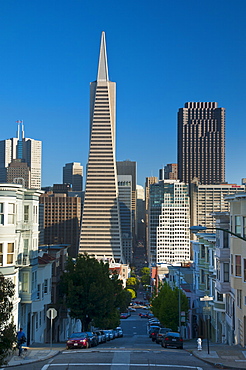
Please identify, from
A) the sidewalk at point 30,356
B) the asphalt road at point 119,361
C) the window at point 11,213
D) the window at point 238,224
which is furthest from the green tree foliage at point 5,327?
the window at point 238,224

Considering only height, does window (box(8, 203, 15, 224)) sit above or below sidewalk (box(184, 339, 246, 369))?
above

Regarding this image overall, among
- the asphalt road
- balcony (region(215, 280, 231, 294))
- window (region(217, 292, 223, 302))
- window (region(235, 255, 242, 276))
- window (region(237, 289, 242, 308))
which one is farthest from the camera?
window (region(217, 292, 223, 302))

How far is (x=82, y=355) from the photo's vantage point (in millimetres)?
32094

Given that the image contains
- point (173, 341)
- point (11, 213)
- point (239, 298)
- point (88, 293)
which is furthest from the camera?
point (88, 293)

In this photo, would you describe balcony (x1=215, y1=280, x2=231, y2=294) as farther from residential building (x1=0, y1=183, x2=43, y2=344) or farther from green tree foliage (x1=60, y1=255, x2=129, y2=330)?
residential building (x1=0, y1=183, x2=43, y2=344)

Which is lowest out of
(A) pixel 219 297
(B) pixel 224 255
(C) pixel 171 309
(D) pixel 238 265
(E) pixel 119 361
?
(C) pixel 171 309

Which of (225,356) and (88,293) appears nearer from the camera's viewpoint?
(225,356)

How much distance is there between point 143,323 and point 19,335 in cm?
8690

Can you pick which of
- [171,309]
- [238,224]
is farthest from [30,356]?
[171,309]

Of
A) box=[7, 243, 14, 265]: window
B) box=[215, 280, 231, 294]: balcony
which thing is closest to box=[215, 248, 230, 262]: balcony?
box=[215, 280, 231, 294]: balcony

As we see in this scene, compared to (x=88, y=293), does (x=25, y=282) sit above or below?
above

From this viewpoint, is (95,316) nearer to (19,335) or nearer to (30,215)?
(30,215)

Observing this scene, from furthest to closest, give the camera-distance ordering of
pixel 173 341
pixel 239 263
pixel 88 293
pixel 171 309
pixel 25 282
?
1. pixel 171 309
2. pixel 88 293
3. pixel 25 282
4. pixel 239 263
5. pixel 173 341

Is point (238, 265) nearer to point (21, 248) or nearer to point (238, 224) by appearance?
point (238, 224)
